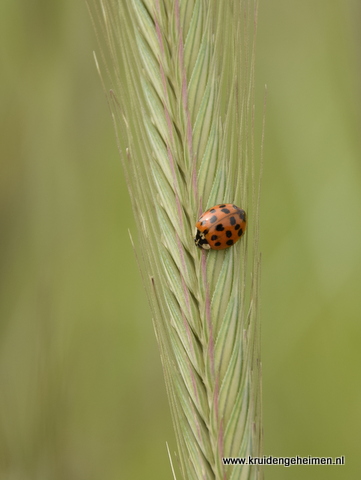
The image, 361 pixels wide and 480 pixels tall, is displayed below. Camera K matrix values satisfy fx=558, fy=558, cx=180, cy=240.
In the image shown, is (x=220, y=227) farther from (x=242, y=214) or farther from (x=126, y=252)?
(x=126, y=252)

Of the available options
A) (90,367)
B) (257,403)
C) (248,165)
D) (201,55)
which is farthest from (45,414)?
(201,55)

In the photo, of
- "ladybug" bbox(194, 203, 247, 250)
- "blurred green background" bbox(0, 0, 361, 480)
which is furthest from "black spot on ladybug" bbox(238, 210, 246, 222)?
"blurred green background" bbox(0, 0, 361, 480)

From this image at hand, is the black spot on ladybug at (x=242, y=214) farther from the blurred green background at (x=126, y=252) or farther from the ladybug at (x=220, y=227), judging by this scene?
the blurred green background at (x=126, y=252)

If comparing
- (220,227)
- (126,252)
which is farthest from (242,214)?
(126,252)

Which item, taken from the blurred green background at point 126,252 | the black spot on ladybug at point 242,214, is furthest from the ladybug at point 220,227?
the blurred green background at point 126,252

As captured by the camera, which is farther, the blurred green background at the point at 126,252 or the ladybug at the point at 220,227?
the blurred green background at the point at 126,252

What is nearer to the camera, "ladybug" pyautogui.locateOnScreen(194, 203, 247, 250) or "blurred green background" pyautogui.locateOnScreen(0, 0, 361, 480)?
"ladybug" pyautogui.locateOnScreen(194, 203, 247, 250)

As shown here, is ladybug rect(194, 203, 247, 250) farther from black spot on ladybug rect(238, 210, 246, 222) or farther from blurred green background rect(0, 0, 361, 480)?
blurred green background rect(0, 0, 361, 480)
